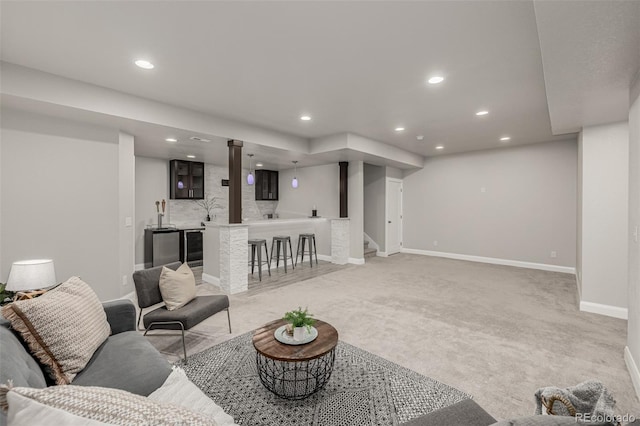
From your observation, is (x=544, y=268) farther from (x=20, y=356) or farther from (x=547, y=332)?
(x=20, y=356)

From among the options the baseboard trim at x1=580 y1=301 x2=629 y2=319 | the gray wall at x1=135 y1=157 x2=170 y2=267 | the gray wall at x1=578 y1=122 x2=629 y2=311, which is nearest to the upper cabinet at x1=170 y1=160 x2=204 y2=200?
the gray wall at x1=135 y1=157 x2=170 y2=267

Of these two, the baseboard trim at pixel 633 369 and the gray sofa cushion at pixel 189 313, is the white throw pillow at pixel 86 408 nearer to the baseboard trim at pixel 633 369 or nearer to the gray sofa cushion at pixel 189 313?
the gray sofa cushion at pixel 189 313

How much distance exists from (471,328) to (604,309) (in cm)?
197

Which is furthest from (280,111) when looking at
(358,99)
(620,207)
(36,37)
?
(620,207)

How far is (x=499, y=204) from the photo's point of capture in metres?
6.70

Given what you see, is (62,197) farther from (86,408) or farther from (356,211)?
(356,211)

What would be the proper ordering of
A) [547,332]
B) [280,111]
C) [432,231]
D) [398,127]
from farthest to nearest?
[432,231] → [398,127] → [280,111] → [547,332]

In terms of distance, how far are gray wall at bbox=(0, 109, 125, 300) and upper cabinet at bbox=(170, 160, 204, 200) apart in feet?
8.99

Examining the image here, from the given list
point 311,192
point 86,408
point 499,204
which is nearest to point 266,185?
point 311,192

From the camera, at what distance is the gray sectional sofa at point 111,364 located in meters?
1.26

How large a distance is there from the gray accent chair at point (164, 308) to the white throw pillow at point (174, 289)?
0.18 feet

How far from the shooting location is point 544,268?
243 inches

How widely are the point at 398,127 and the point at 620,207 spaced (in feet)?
10.2

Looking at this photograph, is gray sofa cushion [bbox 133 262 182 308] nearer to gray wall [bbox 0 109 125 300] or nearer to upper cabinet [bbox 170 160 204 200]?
gray wall [bbox 0 109 125 300]
